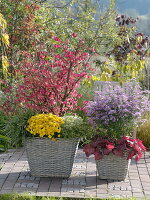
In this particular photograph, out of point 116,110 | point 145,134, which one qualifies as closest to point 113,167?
point 116,110

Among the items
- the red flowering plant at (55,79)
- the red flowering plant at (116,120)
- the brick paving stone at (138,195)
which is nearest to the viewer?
the brick paving stone at (138,195)

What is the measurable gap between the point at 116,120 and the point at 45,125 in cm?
88

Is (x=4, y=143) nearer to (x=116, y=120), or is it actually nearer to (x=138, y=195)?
(x=116, y=120)

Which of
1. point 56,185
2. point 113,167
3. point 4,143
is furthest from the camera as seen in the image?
point 4,143

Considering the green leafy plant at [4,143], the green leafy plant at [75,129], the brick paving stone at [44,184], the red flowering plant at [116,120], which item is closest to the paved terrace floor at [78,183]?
the brick paving stone at [44,184]

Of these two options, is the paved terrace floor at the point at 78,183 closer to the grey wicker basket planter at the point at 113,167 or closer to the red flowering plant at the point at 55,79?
the grey wicker basket planter at the point at 113,167

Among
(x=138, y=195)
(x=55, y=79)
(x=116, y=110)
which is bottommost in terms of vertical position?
(x=138, y=195)

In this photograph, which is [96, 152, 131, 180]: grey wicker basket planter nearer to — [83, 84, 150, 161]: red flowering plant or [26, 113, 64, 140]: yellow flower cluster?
[83, 84, 150, 161]: red flowering plant

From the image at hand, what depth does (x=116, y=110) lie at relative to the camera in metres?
4.79

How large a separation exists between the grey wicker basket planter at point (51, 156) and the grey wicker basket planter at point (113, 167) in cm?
39

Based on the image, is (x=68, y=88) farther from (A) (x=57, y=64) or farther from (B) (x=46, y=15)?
(B) (x=46, y=15)

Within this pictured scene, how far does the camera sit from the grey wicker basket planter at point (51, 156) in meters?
4.75

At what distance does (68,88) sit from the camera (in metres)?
5.83

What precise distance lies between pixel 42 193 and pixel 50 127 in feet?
2.65
